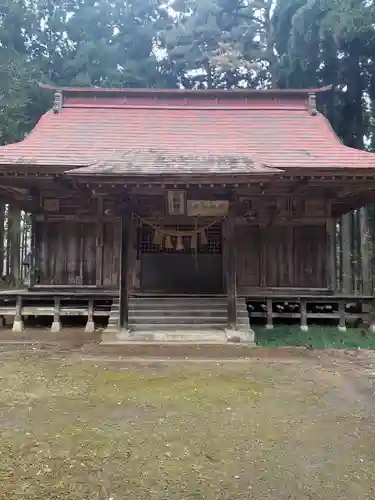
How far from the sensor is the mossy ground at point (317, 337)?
23.1 feet

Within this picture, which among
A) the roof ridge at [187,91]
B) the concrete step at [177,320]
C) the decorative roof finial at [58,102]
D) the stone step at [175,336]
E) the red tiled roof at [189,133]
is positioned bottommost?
the stone step at [175,336]

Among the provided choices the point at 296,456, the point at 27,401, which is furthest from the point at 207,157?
the point at 296,456

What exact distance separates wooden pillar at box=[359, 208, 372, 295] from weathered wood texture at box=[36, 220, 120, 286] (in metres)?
→ 7.50

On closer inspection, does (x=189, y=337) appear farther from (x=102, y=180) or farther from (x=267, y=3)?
(x=267, y=3)

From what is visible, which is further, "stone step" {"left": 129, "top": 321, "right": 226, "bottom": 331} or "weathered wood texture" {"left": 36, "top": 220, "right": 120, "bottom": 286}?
"weathered wood texture" {"left": 36, "top": 220, "right": 120, "bottom": 286}

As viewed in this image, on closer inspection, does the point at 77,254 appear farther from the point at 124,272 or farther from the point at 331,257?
the point at 331,257

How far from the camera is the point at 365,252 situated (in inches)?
463

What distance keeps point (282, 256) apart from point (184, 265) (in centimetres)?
271

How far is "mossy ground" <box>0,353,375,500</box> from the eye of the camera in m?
2.43

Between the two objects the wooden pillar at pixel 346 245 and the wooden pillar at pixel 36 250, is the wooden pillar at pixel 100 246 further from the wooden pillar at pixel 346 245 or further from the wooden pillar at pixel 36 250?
the wooden pillar at pixel 346 245

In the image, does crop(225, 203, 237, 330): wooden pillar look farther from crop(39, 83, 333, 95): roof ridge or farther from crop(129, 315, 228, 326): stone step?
crop(39, 83, 333, 95): roof ridge

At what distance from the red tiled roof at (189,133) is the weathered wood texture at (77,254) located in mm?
1851

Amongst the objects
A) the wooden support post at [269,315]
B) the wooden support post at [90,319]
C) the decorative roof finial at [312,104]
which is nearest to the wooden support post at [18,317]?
the wooden support post at [90,319]

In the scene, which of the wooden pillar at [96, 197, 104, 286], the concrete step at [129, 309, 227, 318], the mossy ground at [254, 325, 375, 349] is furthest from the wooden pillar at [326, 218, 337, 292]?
the wooden pillar at [96, 197, 104, 286]
